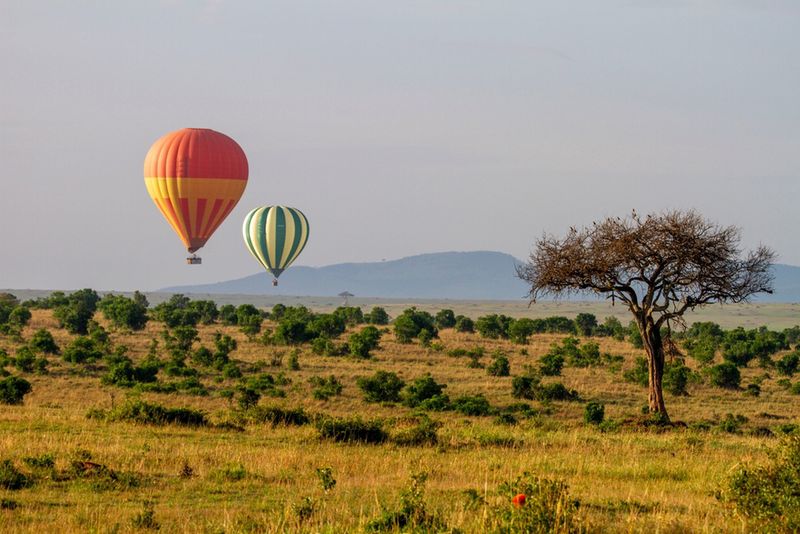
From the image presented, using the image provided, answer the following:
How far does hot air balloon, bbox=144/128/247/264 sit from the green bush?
184 ft

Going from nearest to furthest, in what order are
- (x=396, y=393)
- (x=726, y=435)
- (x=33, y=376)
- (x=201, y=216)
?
(x=726, y=435), (x=396, y=393), (x=33, y=376), (x=201, y=216)

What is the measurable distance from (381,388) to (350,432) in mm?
15529

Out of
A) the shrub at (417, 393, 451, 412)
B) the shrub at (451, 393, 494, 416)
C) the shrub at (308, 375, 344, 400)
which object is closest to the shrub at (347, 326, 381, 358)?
the shrub at (308, 375, 344, 400)

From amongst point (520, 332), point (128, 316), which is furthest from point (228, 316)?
point (520, 332)

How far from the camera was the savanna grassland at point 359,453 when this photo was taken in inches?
553

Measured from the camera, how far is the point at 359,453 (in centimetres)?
2205

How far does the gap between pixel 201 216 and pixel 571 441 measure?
1907 inches

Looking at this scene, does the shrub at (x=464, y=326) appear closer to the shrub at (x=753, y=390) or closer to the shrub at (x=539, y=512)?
the shrub at (x=753, y=390)

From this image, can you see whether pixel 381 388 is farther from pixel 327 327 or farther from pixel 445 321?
pixel 445 321

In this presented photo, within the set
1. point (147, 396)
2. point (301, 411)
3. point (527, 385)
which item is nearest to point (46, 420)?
point (301, 411)

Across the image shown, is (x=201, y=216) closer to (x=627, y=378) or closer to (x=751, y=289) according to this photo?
(x=627, y=378)

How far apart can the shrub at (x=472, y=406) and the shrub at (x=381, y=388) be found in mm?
2878

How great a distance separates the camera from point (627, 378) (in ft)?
158

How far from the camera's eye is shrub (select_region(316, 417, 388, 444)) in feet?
79.4
